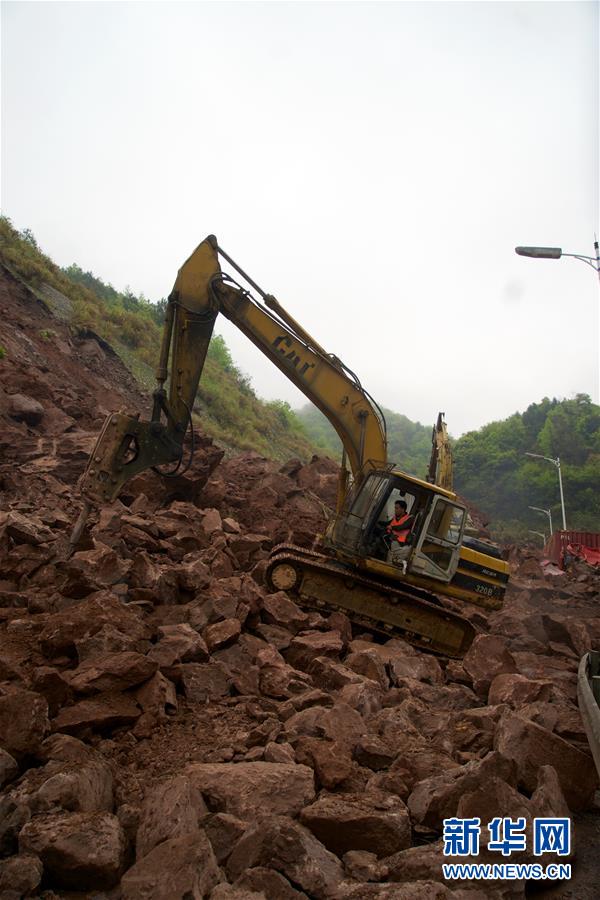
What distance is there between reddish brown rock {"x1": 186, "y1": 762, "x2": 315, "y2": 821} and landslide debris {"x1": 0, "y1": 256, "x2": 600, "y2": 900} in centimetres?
1

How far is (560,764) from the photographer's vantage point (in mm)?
3961

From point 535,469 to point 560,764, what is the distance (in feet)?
218

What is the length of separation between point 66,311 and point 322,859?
2054 cm

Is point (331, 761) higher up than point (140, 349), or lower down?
lower down

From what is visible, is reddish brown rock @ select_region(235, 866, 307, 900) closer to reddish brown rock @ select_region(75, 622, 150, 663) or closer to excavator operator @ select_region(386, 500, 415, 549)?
reddish brown rock @ select_region(75, 622, 150, 663)

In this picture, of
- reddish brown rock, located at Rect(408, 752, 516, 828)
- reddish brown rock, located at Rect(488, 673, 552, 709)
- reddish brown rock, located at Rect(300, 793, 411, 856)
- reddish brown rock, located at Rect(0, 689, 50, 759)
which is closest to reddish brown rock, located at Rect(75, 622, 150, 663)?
reddish brown rock, located at Rect(0, 689, 50, 759)

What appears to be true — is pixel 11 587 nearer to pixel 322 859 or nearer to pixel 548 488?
pixel 322 859

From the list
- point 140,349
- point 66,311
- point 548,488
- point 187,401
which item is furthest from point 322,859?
point 548,488

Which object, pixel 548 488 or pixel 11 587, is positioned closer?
pixel 11 587

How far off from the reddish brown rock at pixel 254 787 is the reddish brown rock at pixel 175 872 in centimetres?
53

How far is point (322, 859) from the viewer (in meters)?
2.88

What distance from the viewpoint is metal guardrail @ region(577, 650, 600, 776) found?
3.67m

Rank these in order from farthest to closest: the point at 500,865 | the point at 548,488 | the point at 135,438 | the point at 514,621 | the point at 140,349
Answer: the point at 548,488 → the point at 140,349 → the point at 514,621 → the point at 135,438 → the point at 500,865

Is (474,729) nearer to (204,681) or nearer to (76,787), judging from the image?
(204,681)
